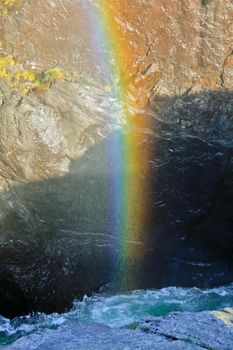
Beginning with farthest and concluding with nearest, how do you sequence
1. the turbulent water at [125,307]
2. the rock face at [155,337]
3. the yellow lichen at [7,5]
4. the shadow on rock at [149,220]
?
1. the shadow on rock at [149,220]
2. the turbulent water at [125,307]
3. the yellow lichen at [7,5]
4. the rock face at [155,337]

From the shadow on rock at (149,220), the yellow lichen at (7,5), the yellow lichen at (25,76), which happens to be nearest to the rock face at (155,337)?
the shadow on rock at (149,220)

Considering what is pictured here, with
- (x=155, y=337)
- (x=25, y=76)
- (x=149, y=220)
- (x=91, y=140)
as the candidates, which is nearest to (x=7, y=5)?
(x=25, y=76)

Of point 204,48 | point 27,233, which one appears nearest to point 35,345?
point 27,233

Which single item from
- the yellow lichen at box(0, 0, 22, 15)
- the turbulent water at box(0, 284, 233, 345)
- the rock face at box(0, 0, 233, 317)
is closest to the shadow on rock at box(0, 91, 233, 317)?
the rock face at box(0, 0, 233, 317)

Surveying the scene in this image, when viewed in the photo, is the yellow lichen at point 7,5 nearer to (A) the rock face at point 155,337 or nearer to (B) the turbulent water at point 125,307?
(A) the rock face at point 155,337

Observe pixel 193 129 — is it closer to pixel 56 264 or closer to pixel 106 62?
pixel 106 62

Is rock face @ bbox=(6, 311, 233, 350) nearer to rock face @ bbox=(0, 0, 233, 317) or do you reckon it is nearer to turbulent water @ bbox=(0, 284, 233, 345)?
turbulent water @ bbox=(0, 284, 233, 345)

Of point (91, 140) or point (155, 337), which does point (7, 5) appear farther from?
point (155, 337)
